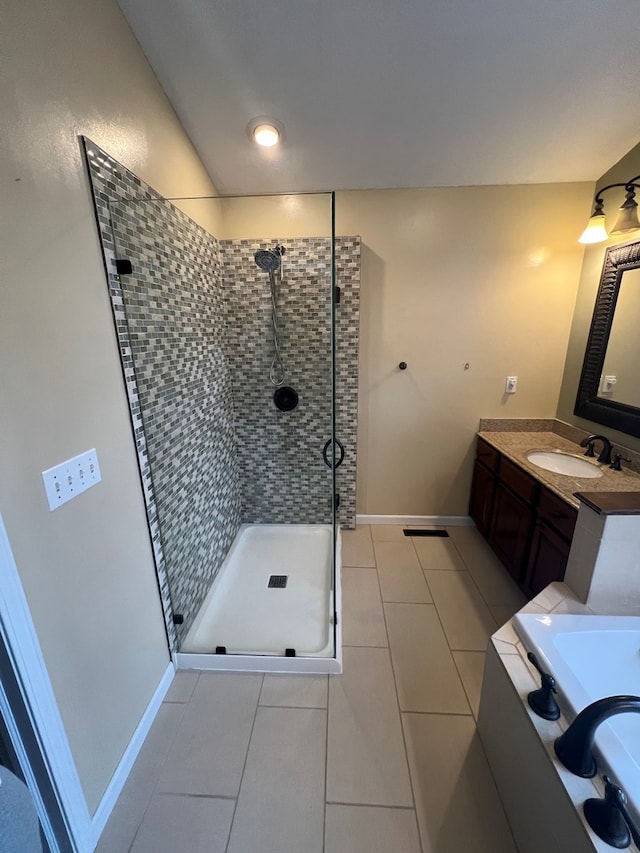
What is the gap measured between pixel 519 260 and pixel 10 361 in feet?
9.28

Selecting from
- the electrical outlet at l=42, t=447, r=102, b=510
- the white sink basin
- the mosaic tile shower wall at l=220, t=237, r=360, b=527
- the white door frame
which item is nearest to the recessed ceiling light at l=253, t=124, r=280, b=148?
the mosaic tile shower wall at l=220, t=237, r=360, b=527

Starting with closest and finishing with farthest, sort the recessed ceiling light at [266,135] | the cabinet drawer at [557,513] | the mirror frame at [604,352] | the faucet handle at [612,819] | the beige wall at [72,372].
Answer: the faucet handle at [612,819] → the beige wall at [72,372] → the cabinet drawer at [557,513] → the recessed ceiling light at [266,135] → the mirror frame at [604,352]

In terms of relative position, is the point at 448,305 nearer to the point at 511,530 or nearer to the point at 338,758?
the point at 511,530

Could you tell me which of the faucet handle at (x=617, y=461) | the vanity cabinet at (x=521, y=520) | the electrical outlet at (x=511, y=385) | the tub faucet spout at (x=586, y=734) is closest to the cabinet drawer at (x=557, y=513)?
the vanity cabinet at (x=521, y=520)

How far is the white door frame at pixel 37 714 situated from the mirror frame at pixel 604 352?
9.11ft

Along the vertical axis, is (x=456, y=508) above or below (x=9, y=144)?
→ below

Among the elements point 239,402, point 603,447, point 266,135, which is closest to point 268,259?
point 266,135

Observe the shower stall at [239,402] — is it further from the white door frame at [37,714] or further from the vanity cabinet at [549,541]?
the vanity cabinet at [549,541]

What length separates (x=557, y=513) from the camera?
1693mm

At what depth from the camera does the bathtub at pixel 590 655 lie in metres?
1.07

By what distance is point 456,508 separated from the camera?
9.35 feet

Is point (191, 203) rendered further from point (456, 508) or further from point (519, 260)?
point (456, 508)

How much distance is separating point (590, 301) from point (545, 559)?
1.71 metres

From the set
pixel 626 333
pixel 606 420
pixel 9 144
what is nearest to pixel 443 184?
pixel 626 333
